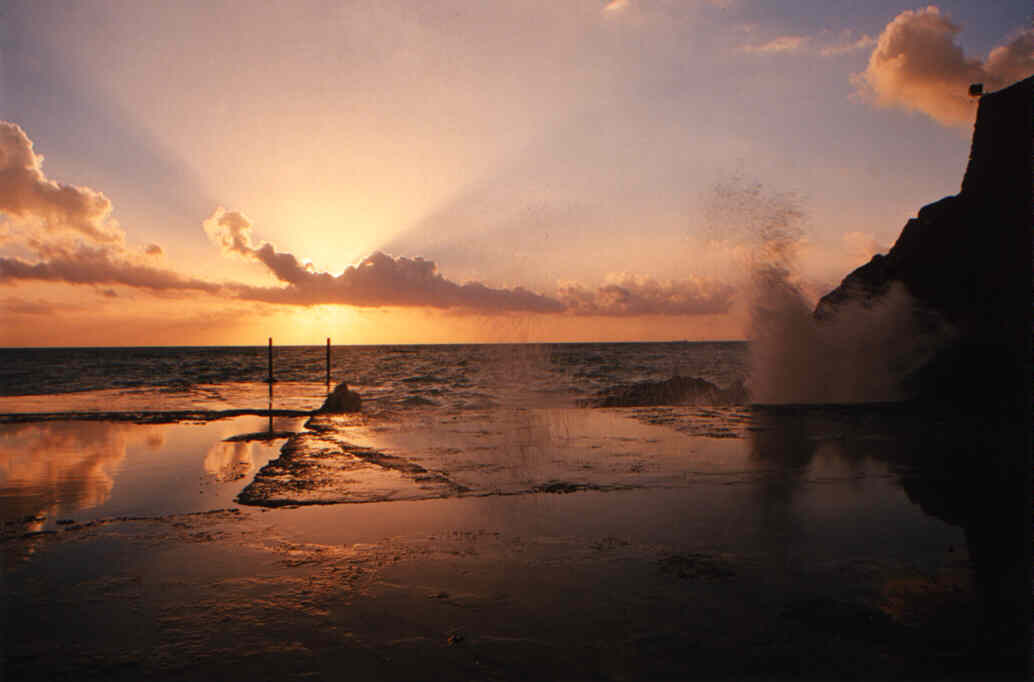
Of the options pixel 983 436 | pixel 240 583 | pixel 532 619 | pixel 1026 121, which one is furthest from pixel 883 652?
pixel 1026 121

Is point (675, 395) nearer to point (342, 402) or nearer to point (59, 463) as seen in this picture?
point (342, 402)

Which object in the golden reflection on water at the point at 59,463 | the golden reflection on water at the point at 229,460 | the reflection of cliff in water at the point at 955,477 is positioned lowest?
the golden reflection on water at the point at 59,463

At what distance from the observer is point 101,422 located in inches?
736

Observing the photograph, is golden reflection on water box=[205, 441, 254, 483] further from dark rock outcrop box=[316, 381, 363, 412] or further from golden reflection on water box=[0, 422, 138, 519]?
dark rock outcrop box=[316, 381, 363, 412]

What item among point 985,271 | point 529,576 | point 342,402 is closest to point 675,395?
point 985,271

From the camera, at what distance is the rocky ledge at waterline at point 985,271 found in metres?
18.8

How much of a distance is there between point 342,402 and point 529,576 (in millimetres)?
17842

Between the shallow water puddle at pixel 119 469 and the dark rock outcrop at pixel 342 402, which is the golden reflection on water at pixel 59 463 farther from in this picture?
the dark rock outcrop at pixel 342 402

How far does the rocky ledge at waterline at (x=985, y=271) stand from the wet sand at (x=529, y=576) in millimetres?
11974

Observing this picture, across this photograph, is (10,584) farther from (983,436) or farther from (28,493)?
(983,436)

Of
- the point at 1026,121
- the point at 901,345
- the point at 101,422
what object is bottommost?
the point at 101,422

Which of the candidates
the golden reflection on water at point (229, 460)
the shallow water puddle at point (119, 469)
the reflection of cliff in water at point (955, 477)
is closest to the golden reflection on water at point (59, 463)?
the shallow water puddle at point (119, 469)

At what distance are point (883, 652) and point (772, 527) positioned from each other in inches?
111

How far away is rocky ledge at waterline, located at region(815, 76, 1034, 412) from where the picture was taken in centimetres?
1878
